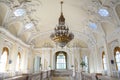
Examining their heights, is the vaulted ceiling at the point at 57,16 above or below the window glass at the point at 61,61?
above

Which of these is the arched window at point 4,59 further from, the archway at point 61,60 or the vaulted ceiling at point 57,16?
the archway at point 61,60

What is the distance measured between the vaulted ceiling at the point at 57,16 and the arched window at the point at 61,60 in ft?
16.2

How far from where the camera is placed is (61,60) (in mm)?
18234

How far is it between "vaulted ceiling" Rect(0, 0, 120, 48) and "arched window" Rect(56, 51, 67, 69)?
494 cm

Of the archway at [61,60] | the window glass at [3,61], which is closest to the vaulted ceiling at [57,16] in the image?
the window glass at [3,61]

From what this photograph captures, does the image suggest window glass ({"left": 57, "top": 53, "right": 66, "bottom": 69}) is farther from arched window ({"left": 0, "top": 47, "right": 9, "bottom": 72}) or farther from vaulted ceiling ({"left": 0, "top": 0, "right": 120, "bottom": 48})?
arched window ({"left": 0, "top": 47, "right": 9, "bottom": 72})

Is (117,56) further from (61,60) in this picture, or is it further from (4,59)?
(4,59)

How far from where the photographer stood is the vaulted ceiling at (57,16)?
8716 millimetres

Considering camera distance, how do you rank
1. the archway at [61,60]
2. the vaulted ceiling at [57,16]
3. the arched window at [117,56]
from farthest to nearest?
the archway at [61,60], the arched window at [117,56], the vaulted ceiling at [57,16]

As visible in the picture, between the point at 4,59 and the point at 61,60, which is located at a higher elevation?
the point at 4,59

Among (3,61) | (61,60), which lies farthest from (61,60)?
(3,61)

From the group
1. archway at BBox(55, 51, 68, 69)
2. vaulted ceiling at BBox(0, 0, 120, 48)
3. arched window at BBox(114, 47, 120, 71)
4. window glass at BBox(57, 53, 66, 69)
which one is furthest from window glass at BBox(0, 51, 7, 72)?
arched window at BBox(114, 47, 120, 71)

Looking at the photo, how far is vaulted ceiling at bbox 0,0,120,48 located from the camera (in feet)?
28.6

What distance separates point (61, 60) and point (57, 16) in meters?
8.64
